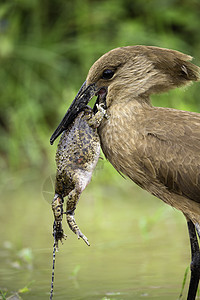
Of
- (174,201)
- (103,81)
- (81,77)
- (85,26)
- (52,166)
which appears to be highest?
(85,26)

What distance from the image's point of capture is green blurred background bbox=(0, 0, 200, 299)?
6.59 meters

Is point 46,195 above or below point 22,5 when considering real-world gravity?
below

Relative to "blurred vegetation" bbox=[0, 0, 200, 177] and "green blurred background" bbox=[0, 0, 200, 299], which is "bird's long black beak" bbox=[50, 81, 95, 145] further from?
"blurred vegetation" bbox=[0, 0, 200, 177]

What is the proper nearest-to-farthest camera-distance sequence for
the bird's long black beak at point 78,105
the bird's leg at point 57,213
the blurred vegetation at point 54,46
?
the bird's leg at point 57,213 → the bird's long black beak at point 78,105 → the blurred vegetation at point 54,46

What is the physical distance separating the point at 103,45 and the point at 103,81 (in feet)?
12.9

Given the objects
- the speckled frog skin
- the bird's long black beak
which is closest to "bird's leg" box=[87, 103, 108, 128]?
the speckled frog skin

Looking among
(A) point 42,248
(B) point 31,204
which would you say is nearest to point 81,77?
(B) point 31,204

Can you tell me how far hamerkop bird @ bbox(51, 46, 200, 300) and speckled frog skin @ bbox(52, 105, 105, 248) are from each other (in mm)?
125

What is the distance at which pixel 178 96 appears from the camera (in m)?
6.89

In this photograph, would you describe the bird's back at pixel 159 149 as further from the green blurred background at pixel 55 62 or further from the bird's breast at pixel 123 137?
the green blurred background at pixel 55 62

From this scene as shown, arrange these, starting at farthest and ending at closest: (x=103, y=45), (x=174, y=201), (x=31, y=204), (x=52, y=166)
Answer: (x=103, y=45)
(x=52, y=166)
(x=31, y=204)
(x=174, y=201)

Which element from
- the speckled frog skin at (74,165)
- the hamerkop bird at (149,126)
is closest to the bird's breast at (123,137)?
the hamerkop bird at (149,126)

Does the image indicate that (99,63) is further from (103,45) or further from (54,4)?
(54,4)

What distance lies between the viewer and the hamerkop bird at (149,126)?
133 inches
